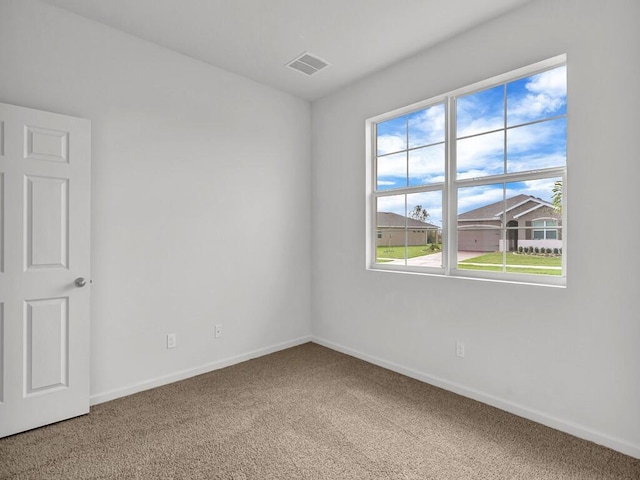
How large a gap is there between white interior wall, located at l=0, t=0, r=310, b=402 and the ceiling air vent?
0.54 meters

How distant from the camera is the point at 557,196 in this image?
7.60ft

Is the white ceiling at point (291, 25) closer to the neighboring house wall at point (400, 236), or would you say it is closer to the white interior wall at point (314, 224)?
the white interior wall at point (314, 224)

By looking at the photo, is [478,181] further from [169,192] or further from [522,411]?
[169,192]

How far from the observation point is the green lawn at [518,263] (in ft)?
7.63

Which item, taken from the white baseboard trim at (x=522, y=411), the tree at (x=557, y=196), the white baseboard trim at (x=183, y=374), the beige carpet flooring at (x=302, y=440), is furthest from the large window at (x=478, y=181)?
the white baseboard trim at (x=183, y=374)

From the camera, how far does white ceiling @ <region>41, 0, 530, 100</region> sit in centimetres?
235

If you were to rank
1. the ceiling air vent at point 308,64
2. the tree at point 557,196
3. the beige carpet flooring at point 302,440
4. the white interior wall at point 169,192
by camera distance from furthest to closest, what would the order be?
the ceiling air vent at point 308,64
the white interior wall at point 169,192
the tree at point 557,196
the beige carpet flooring at point 302,440

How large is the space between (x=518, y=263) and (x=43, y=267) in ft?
10.7

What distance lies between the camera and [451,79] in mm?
2746

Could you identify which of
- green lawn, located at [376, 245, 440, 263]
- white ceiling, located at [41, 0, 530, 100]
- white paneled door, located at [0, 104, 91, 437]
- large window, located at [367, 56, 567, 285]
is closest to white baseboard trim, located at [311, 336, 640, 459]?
large window, located at [367, 56, 567, 285]

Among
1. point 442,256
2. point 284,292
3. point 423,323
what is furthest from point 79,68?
point 423,323

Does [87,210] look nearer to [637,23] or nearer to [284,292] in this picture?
[284,292]


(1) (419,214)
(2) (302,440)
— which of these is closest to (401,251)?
(1) (419,214)

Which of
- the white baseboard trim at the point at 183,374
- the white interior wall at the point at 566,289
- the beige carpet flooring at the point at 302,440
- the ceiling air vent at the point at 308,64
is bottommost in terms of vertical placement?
the beige carpet flooring at the point at 302,440
